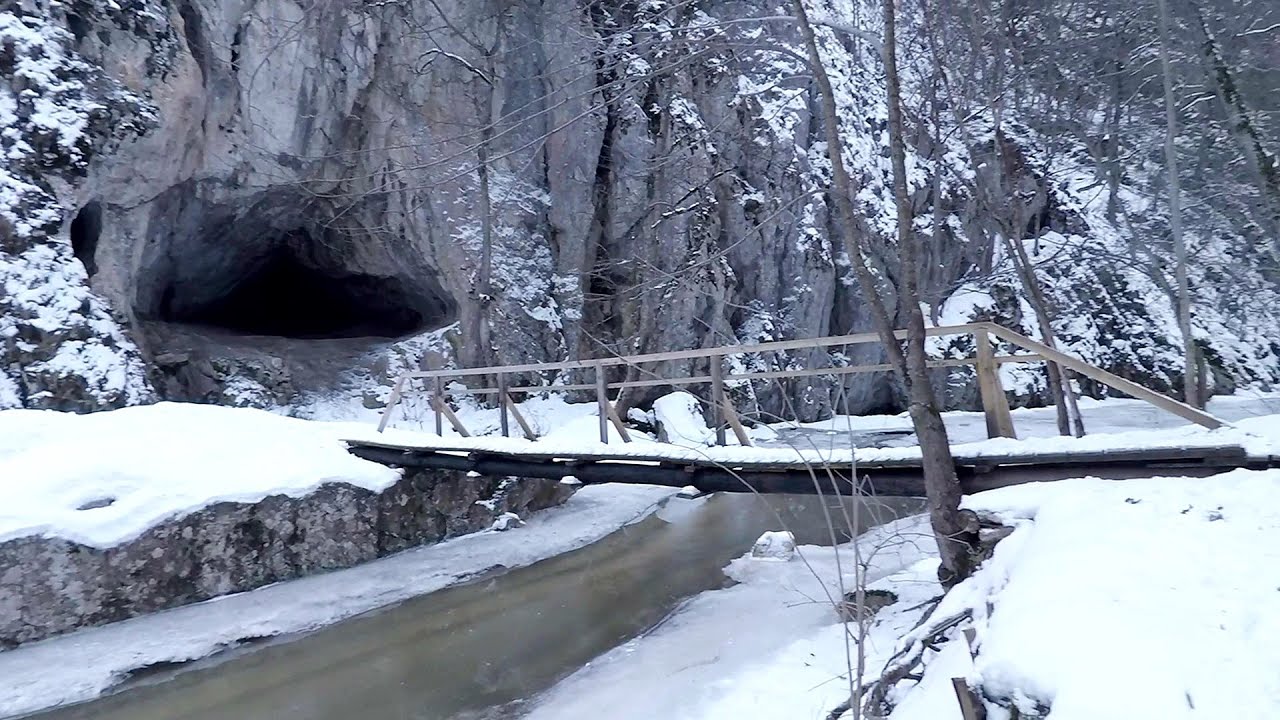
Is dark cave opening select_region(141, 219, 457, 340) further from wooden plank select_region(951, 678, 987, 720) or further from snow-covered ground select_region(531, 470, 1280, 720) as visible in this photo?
wooden plank select_region(951, 678, 987, 720)

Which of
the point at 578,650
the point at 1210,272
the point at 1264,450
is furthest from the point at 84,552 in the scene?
the point at 1210,272

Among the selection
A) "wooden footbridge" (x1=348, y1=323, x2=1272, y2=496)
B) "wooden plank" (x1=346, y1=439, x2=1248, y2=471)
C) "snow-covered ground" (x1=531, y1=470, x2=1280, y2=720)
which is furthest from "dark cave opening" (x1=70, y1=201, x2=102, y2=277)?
"snow-covered ground" (x1=531, y1=470, x2=1280, y2=720)

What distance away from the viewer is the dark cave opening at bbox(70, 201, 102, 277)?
12914 millimetres

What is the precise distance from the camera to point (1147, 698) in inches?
100

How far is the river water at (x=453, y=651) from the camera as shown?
545 centimetres

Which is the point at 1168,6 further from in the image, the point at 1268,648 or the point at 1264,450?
the point at 1268,648

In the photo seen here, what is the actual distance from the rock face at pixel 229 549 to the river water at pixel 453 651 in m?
1.43

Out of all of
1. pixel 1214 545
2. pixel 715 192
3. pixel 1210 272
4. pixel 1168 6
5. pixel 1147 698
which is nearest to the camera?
pixel 1147 698

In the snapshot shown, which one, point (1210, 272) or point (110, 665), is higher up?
point (1210, 272)

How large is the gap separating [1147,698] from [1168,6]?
1094 cm

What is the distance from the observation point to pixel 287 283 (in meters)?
20.0

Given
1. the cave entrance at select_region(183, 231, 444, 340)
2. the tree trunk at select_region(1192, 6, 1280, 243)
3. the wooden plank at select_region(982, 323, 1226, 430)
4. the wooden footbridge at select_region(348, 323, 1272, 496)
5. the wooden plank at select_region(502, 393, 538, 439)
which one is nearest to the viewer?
the wooden footbridge at select_region(348, 323, 1272, 496)

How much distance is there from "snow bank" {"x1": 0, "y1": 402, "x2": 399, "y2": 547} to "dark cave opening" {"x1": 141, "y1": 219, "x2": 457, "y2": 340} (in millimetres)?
7587

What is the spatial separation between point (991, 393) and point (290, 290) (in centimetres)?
1874
